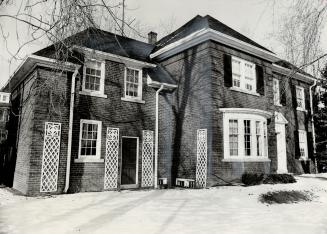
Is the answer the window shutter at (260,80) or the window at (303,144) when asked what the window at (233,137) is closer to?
the window shutter at (260,80)

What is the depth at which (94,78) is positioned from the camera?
13.2 m

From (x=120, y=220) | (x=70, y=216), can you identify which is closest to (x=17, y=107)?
(x=70, y=216)

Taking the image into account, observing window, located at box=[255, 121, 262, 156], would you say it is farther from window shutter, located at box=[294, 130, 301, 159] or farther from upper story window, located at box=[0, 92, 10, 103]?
upper story window, located at box=[0, 92, 10, 103]

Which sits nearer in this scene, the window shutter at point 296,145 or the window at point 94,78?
the window at point 94,78

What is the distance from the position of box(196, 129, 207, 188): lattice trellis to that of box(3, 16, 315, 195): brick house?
4 cm

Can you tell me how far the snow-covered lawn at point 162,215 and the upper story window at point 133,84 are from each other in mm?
5547

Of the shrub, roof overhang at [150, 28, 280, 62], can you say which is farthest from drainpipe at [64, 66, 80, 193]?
the shrub

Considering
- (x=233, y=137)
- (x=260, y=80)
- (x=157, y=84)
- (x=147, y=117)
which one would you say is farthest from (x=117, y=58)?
(x=260, y=80)

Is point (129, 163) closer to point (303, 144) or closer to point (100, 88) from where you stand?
point (100, 88)

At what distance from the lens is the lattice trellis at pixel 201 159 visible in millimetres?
13055

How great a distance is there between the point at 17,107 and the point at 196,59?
9.49m

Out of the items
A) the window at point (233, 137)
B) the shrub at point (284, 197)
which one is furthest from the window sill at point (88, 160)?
the shrub at point (284, 197)

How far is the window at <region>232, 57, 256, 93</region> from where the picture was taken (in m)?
14.9

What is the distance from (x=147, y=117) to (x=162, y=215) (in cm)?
780
